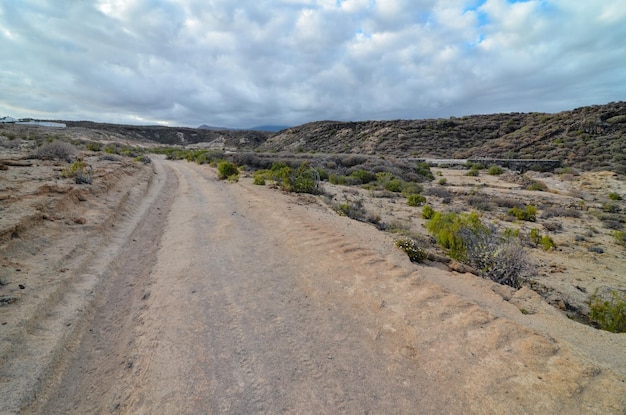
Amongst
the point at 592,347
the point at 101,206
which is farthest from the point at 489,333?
the point at 101,206

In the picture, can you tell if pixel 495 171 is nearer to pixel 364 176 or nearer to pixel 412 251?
pixel 364 176

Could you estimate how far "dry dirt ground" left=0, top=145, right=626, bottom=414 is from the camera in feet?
9.68

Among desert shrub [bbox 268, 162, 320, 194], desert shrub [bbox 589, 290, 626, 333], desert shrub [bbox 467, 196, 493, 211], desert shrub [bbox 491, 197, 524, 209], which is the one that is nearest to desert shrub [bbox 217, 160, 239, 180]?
desert shrub [bbox 268, 162, 320, 194]

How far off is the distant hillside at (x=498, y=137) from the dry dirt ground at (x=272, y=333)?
2744cm

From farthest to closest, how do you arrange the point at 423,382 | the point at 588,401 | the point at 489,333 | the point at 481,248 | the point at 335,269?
the point at 481,248 < the point at 335,269 < the point at 489,333 < the point at 423,382 < the point at 588,401

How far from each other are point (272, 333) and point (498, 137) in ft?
163

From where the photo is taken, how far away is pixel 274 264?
238 inches

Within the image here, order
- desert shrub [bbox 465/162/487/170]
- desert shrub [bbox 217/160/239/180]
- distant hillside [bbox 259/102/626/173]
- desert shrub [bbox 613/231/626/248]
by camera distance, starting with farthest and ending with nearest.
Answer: distant hillside [bbox 259/102/626/173] → desert shrub [bbox 465/162/487/170] → desert shrub [bbox 217/160/239/180] → desert shrub [bbox 613/231/626/248]

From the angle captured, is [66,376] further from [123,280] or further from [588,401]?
[588,401]

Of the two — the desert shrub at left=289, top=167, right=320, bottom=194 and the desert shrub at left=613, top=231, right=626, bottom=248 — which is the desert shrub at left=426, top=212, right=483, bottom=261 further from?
the desert shrub at left=289, top=167, right=320, bottom=194

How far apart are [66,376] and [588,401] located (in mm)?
5027

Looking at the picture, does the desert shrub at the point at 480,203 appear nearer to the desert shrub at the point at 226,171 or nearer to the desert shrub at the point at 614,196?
the desert shrub at the point at 614,196

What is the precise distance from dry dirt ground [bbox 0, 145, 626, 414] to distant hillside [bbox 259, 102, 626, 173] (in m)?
27.4

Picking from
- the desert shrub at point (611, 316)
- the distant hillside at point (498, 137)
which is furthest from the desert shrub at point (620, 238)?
the distant hillside at point (498, 137)
